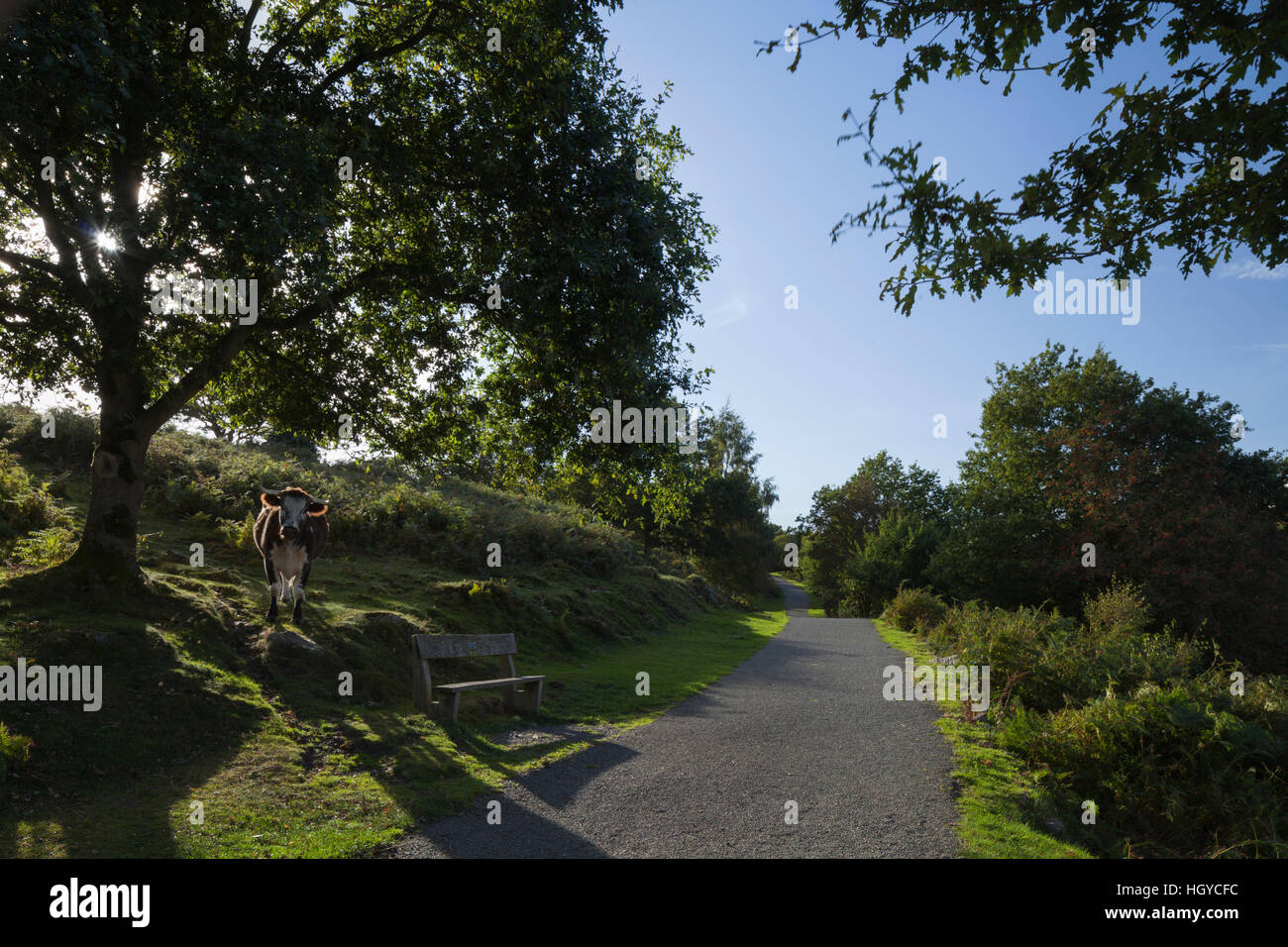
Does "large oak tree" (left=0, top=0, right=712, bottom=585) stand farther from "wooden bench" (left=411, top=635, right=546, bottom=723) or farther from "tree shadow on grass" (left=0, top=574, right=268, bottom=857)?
"wooden bench" (left=411, top=635, right=546, bottom=723)

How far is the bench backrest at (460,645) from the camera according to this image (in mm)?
10070

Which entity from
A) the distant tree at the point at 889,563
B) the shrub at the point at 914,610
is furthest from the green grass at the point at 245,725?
the distant tree at the point at 889,563

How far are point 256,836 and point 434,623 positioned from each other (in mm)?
8904

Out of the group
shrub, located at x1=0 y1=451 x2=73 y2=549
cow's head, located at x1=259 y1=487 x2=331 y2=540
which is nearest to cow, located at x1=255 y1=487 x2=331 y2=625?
cow's head, located at x1=259 y1=487 x2=331 y2=540

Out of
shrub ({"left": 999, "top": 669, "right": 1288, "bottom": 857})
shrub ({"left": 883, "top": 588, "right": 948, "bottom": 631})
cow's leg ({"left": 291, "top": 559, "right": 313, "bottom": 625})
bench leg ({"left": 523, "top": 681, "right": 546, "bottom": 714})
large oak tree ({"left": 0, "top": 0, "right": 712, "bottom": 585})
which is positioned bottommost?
shrub ({"left": 883, "top": 588, "right": 948, "bottom": 631})

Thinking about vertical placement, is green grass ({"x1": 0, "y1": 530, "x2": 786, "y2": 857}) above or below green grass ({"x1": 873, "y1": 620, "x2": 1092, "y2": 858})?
above

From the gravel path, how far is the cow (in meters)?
6.04

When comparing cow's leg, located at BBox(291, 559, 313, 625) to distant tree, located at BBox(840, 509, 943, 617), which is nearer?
cow's leg, located at BBox(291, 559, 313, 625)

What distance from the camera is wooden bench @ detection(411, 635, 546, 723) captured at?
9.95 meters

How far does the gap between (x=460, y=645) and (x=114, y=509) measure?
5.80m

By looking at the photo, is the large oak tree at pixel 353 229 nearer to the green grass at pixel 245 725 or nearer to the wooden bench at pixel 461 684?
the green grass at pixel 245 725

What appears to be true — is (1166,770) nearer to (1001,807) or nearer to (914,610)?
(1001,807)

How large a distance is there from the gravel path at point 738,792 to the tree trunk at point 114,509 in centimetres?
742
